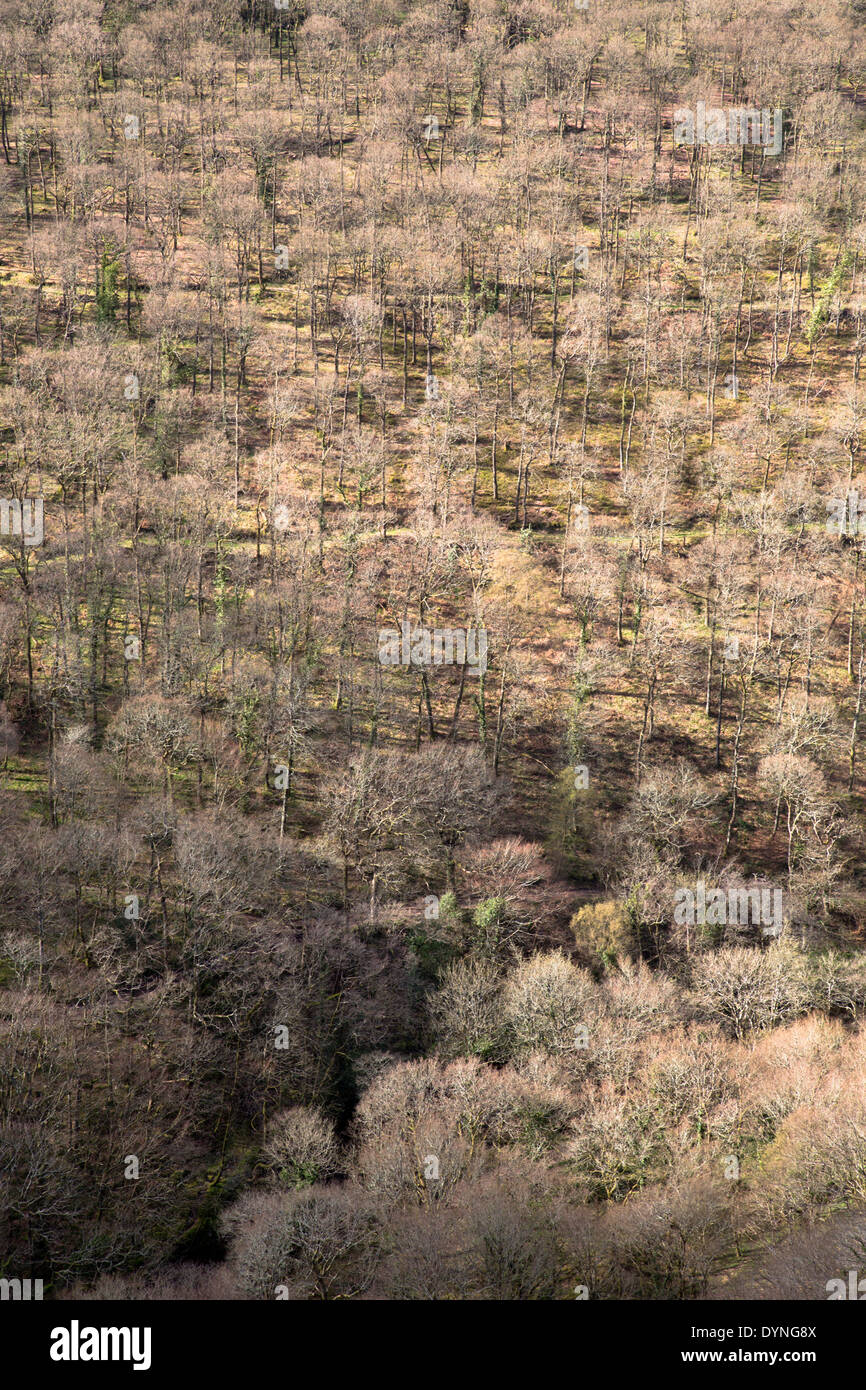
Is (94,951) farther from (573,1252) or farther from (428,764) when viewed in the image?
(573,1252)

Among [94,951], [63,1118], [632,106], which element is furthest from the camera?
[632,106]

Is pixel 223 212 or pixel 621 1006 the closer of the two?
pixel 621 1006

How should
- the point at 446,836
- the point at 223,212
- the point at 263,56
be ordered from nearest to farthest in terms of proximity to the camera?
the point at 446,836
the point at 223,212
the point at 263,56

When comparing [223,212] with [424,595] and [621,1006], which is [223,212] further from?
[621,1006]

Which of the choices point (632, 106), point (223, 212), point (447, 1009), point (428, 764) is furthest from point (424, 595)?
point (632, 106)

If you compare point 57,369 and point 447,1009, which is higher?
point 57,369

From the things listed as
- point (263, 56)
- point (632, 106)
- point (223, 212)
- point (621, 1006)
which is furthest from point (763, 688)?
point (263, 56)

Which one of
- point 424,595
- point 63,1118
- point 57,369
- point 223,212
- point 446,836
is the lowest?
point 63,1118
